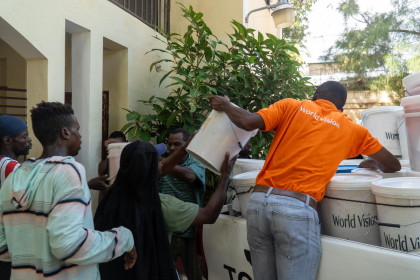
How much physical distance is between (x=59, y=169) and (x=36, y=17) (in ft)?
8.54

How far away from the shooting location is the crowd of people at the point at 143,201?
158 cm

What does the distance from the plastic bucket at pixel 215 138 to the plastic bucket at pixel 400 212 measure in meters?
0.83

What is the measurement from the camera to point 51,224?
59.8 inches

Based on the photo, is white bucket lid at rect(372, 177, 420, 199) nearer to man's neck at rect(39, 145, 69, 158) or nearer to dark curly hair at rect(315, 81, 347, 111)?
dark curly hair at rect(315, 81, 347, 111)

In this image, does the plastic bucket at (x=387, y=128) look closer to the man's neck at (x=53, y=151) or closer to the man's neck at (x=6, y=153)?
the man's neck at (x=53, y=151)

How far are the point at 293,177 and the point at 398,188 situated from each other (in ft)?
1.79

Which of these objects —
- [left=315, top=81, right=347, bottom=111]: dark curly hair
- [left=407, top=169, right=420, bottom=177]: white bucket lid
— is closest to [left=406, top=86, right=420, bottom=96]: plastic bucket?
[left=407, top=169, right=420, bottom=177]: white bucket lid

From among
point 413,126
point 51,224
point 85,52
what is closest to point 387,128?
point 413,126

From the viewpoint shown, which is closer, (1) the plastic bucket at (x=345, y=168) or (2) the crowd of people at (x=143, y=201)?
(2) the crowd of people at (x=143, y=201)

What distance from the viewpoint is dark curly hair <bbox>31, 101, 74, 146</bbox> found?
1.72 meters

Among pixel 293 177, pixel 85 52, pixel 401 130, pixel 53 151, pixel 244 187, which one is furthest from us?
pixel 85 52

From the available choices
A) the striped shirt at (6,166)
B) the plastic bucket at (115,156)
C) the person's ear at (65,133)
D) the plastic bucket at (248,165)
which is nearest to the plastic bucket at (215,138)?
the plastic bucket at (115,156)

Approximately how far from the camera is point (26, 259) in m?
1.65

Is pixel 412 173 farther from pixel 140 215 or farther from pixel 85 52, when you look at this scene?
pixel 85 52
